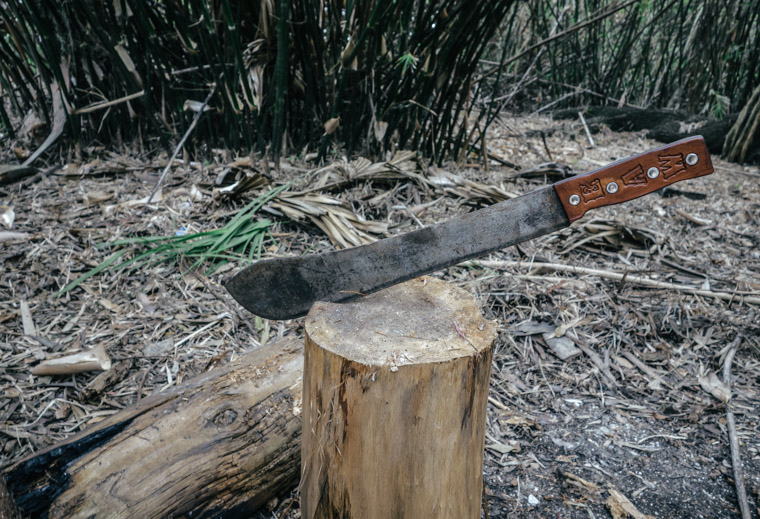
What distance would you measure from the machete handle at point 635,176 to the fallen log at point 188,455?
0.97 meters

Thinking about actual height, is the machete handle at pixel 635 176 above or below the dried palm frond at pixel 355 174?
above

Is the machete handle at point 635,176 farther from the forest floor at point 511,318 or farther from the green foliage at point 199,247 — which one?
the green foliage at point 199,247

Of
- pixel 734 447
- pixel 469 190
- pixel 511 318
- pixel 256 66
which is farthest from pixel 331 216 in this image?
pixel 734 447

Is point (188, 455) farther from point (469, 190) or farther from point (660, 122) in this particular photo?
point (660, 122)

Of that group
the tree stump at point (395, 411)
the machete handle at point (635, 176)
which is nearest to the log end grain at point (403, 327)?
the tree stump at point (395, 411)

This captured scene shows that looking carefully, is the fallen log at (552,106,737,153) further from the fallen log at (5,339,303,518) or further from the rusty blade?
the fallen log at (5,339,303,518)

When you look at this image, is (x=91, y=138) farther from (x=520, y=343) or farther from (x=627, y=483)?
(x=627, y=483)

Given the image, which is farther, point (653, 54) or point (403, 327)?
point (653, 54)

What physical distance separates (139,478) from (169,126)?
8.11ft

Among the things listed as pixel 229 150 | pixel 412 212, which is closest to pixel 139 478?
pixel 412 212

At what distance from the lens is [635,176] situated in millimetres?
1177

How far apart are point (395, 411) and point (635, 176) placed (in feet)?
2.73

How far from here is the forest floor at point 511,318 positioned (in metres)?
1.55

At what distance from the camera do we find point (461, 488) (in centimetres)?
116
